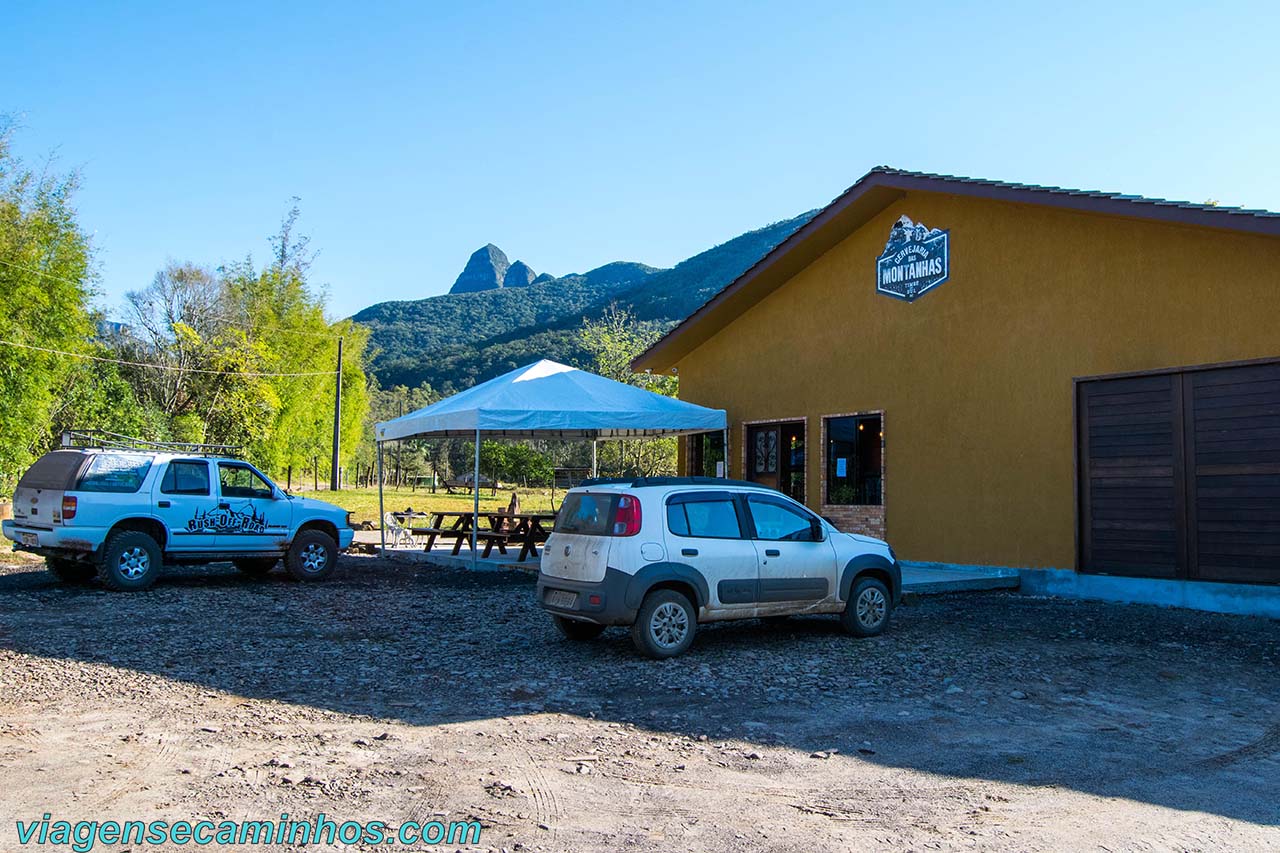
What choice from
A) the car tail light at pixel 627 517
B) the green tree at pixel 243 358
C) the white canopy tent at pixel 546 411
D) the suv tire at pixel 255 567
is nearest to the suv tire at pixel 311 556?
the suv tire at pixel 255 567

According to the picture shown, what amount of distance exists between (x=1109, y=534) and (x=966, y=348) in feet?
10.4

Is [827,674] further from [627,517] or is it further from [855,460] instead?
[855,460]

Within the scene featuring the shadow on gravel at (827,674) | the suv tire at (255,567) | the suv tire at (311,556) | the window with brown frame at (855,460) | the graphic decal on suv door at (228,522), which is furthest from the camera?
the window with brown frame at (855,460)

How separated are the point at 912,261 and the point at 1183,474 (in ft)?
16.3

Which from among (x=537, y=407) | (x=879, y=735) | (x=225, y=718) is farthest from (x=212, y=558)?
(x=879, y=735)

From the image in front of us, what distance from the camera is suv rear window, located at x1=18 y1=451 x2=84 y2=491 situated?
11.5 m

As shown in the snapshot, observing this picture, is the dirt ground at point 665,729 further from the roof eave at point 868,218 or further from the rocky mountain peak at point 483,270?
the rocky mountain peak at point 483,270

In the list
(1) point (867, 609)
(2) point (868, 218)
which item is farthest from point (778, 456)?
(1) point (867, 609)

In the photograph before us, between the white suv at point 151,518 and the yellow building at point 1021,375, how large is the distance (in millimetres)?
7697

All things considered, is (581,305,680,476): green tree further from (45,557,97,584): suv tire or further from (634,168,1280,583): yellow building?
(45,557,97,584): suv tire

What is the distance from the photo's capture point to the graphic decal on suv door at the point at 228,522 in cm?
1245

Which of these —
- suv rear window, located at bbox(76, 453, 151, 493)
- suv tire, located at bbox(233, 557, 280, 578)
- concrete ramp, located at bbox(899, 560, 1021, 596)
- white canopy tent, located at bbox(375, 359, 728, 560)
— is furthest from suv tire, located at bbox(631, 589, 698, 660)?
suv tire, located at bbox(233, 557, 280, 578)

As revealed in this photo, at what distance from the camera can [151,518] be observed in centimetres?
1198

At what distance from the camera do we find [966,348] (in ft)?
44.0
